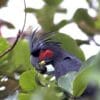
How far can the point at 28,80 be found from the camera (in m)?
0.82

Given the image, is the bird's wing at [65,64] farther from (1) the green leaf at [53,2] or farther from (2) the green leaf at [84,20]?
(1) the green leaf at [53,2]

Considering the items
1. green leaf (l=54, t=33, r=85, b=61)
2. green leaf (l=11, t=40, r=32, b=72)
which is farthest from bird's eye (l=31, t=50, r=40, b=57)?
green leaf (l=11, t=40, r=32, b=72)

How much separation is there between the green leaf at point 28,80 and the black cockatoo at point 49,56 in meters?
0.43

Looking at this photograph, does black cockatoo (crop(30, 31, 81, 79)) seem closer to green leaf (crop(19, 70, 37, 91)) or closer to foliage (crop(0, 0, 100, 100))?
foliage (crop(0, 0, 100, 100))

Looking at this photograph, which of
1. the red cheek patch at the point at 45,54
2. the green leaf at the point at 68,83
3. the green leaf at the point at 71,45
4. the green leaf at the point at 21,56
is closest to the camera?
the green leaf at the point at 68,83

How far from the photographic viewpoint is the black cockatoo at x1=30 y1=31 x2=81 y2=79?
130 centimetres

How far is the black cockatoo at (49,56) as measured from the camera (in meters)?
1.30

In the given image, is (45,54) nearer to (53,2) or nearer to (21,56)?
(53,2)

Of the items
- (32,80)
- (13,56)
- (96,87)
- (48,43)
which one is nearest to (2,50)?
(13,56)

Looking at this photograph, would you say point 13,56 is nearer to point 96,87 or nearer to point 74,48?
point 74,48

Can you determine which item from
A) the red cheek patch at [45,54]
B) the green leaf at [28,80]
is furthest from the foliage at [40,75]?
the red cheek patch at [45,54]

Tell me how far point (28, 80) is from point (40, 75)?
10 cm

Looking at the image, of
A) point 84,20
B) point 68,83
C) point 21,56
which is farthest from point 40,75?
point 84,20

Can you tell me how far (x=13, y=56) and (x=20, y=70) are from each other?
6 cm
